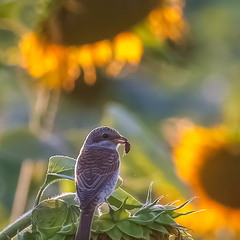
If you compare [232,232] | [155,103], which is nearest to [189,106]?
[155,103]

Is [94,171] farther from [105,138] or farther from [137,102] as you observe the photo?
[137,102]

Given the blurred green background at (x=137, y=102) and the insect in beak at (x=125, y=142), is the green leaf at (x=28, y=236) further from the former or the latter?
the blurred green background at (x=137, y=102)

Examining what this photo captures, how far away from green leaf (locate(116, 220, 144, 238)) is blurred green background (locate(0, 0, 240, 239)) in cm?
31

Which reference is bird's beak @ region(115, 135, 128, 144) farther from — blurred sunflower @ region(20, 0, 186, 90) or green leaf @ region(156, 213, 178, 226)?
blurred sunflower @ region(20, 0, 186, 90)

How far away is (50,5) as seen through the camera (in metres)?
3.12

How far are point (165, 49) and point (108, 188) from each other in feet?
5.78

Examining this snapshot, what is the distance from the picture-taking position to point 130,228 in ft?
5.46

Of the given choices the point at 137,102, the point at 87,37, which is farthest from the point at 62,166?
the point at 137,102

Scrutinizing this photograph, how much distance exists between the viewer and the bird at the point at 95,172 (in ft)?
5.27

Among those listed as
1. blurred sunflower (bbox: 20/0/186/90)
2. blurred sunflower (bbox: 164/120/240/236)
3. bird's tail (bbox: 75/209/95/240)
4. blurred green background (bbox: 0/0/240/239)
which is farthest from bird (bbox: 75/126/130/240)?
blurred sunflower (bbox: 164/120/240/236)

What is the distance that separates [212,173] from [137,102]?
1186 millimetres

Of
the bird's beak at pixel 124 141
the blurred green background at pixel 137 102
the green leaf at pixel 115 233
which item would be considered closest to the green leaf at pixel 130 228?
the green leaf at pixel 115 233

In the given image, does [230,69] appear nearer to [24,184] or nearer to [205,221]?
[205,221]

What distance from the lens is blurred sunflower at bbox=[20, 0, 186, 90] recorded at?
321cm
